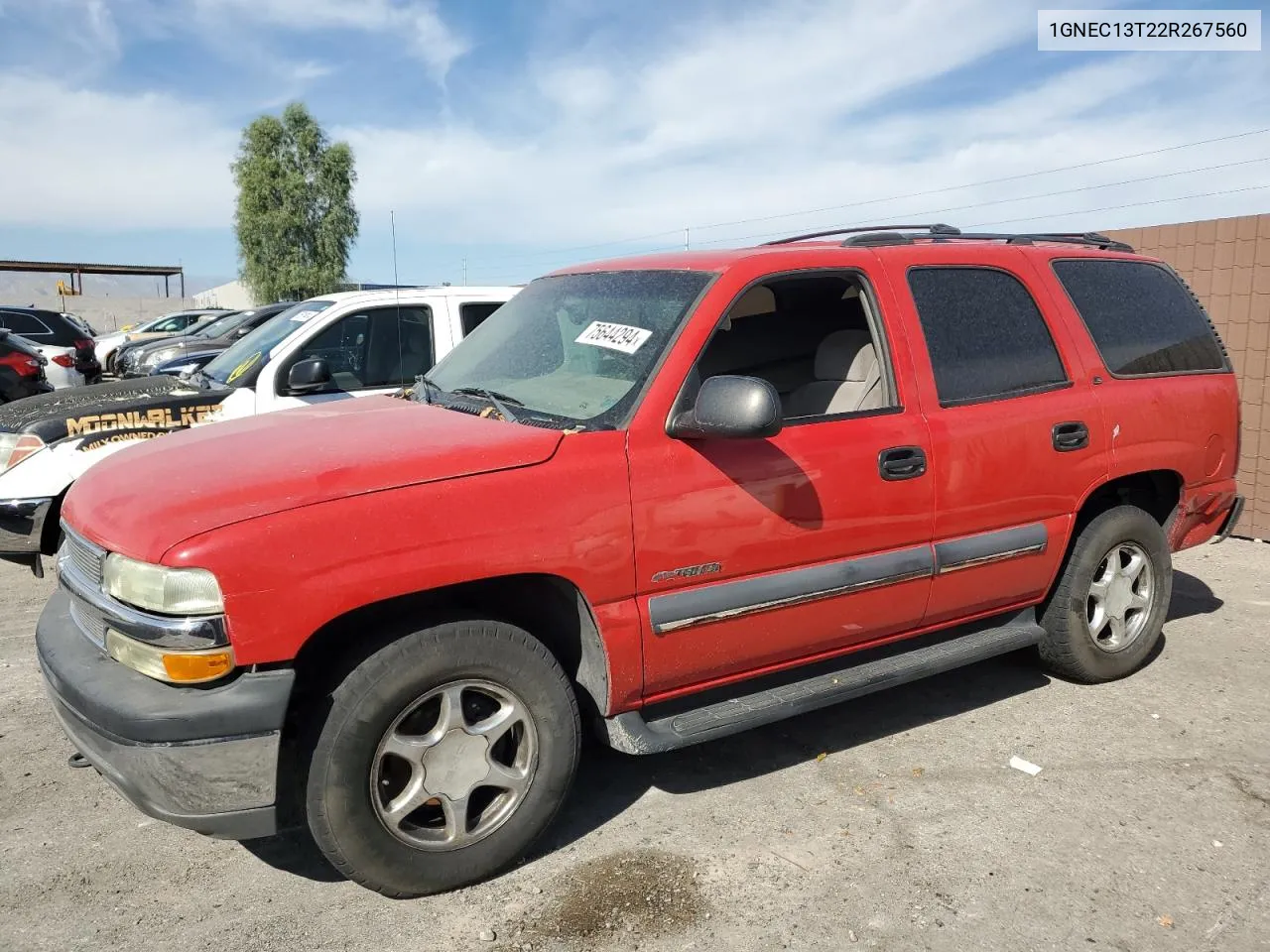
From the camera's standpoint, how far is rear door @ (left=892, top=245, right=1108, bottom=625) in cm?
379

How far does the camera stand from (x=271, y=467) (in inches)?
113

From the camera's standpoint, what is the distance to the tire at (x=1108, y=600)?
4375 mm

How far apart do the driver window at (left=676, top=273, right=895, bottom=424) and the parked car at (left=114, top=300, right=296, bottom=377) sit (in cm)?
960

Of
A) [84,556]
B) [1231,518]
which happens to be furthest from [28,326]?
[1231,518]

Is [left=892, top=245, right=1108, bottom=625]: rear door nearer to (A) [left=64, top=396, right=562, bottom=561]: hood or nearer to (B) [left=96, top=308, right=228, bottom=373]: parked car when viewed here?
(A) [left=64, top=396, right=562, bottom=561]: hood

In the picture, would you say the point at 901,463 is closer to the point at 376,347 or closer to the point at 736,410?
the point at 736,410

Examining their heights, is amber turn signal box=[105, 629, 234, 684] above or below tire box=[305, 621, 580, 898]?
above

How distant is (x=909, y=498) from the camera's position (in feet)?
12.0

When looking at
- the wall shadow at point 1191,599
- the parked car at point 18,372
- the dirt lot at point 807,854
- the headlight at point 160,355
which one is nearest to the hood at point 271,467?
the dirt lot at point 807,854

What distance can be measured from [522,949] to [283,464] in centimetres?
152

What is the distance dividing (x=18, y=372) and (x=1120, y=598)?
13.0 metres

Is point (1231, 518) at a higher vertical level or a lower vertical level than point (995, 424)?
lower

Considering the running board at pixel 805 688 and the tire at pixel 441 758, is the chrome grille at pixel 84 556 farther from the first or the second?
the running board at pixel 805 688

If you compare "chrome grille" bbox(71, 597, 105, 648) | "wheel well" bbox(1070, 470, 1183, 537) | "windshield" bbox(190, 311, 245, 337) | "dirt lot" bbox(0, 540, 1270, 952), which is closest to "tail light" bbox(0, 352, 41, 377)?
"windshield" bbox(190, 311, 245, 337)
